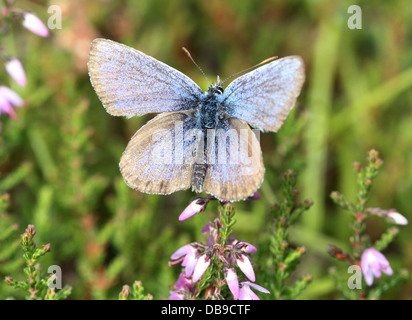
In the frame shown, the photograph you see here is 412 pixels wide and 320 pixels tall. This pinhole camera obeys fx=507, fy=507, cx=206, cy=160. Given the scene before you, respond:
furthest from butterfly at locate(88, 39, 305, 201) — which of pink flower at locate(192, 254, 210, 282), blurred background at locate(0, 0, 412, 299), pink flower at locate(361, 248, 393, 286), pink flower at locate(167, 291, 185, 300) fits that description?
blurred background at locate(0, 0, 412, 299)

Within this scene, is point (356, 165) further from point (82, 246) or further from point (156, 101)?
point (82, 246)

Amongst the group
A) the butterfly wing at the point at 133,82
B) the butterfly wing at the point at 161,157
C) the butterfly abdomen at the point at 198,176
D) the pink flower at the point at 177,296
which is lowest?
the pink flower at the point at 177,296

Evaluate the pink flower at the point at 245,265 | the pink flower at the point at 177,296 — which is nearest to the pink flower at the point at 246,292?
the pink flower at the point at 245,265

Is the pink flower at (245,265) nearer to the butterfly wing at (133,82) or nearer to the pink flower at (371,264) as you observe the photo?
the pink flower at (371,264)

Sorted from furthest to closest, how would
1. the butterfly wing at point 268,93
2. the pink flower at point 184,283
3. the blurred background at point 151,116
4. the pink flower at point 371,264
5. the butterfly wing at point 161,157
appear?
the blurred background at point 151,116 → the pink flower at point 371,264 → the butterfly wing at point 161,157 → the pink flower at point 184,283 → the butterfly wing at point 268,93

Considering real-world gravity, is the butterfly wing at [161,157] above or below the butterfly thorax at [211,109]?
below

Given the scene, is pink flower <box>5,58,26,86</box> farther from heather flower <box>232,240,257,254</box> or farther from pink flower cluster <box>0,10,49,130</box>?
heather flower <box>232,240,257,254</box>
